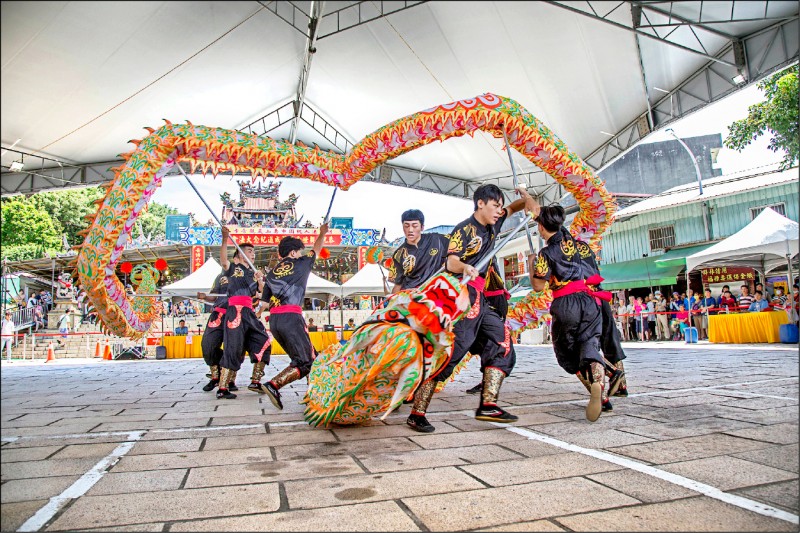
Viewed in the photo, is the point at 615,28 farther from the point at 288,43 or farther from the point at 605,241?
the point at 605,241

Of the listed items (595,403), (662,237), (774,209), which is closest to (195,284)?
(595,403)

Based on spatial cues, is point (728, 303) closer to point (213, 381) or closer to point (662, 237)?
point (662, 237)

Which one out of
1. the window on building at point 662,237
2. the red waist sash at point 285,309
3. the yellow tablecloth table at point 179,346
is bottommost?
the yellow tablecloth table at point 179,346

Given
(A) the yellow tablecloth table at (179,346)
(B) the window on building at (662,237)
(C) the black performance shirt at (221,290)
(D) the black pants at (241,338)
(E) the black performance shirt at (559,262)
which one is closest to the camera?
(E) the black performance shirt at (559,262)

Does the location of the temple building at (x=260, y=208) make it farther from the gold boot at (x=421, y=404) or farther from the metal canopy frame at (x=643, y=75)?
the gold boot at (x=421, y=404)

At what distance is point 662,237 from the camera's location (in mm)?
17375

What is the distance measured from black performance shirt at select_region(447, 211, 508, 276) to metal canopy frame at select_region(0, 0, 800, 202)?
1.45 m

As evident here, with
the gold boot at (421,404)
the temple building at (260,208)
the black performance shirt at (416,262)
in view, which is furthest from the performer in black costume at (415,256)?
the temple building at (260,208)

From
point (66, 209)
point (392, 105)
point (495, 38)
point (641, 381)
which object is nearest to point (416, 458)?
point (495, 38)

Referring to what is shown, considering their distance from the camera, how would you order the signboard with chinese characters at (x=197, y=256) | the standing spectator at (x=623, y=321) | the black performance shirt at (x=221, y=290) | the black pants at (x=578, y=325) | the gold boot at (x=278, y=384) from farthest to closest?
the signboard with chinese characters at (x=197, y=256) → the standing spectator at (x=623, y=321) → the black performance shirt at (x=221, y=290) → the gold boot at (x=278, y=384) → the black pants at (x=578, y=325)

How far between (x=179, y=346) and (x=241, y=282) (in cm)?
1085

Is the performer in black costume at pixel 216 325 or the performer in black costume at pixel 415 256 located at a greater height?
the performer in black costume at pixel 415 256

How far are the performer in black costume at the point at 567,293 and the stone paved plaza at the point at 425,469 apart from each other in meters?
0.47

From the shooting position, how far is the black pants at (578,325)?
3.71 m
